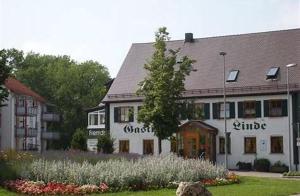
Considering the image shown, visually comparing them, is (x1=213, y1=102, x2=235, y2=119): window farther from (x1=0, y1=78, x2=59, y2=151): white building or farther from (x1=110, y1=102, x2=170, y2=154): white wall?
(x1=0, y1=78, x2=59, y2=151): white building

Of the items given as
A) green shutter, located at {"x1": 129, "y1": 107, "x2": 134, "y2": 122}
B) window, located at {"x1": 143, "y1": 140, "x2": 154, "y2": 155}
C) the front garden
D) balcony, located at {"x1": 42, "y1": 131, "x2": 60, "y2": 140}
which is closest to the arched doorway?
window, located at {"x1": 143, "y1": 140, "x2": 154, "y2": 155}

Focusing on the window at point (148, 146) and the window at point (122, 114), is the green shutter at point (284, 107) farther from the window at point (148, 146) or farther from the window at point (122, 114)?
the window at point (122, 114)

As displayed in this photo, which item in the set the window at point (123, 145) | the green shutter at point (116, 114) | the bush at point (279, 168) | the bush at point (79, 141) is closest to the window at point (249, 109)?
the bush at point (279, 168)

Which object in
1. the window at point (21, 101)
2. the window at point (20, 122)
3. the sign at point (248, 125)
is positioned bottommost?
the sign at point (248, 125)

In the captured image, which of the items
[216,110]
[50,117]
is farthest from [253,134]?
[50,117]

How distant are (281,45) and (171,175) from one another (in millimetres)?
30604

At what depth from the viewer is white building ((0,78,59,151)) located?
76.2 m

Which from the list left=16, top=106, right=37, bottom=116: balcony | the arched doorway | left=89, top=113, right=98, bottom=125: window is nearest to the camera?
the arched doorway

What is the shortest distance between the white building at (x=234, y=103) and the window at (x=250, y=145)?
0.08 metres

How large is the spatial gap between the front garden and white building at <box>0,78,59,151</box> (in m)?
47.9

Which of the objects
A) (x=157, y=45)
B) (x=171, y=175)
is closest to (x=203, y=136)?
(x=157, y=45)

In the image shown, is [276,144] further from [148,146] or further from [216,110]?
[148,146]

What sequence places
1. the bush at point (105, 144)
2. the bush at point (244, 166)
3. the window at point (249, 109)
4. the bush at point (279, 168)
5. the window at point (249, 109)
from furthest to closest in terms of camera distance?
the window at point (249, 109), the window at point (249, 109), the bush at point (244, 166), the bush at point (105, 144), the bush at point (279, 168)

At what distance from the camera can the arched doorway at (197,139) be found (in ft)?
167
